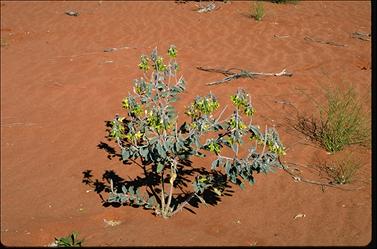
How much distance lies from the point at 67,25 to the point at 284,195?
751cm

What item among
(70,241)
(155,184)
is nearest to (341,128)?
(155,184)

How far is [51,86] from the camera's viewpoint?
7156 mm

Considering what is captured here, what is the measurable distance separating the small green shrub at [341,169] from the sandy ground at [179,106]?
97 millimetres

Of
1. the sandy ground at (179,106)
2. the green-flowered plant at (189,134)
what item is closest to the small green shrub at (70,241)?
the sandy ground at (179,106)

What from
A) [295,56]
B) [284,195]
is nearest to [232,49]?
[295,56]

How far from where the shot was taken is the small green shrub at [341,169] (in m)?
4.45

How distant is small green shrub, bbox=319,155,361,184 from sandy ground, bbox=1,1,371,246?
97 mm

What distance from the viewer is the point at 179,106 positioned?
626 cm

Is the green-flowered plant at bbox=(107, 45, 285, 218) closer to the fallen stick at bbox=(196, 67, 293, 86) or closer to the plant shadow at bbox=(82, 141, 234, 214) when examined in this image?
the plant shadow at bbox=(82, 141, 234, 214)

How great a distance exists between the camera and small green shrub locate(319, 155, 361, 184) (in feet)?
14.6

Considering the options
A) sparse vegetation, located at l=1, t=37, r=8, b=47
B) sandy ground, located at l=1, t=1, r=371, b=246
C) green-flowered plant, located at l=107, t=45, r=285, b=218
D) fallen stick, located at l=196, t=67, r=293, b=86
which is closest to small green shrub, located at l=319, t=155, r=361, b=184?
sandy ground, located at l=1, t=1, r=371, b=246

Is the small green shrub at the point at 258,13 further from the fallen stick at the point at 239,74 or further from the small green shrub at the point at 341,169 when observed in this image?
the small green shrub at the point at 341,169

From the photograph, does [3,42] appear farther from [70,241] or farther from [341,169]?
[341,169]
